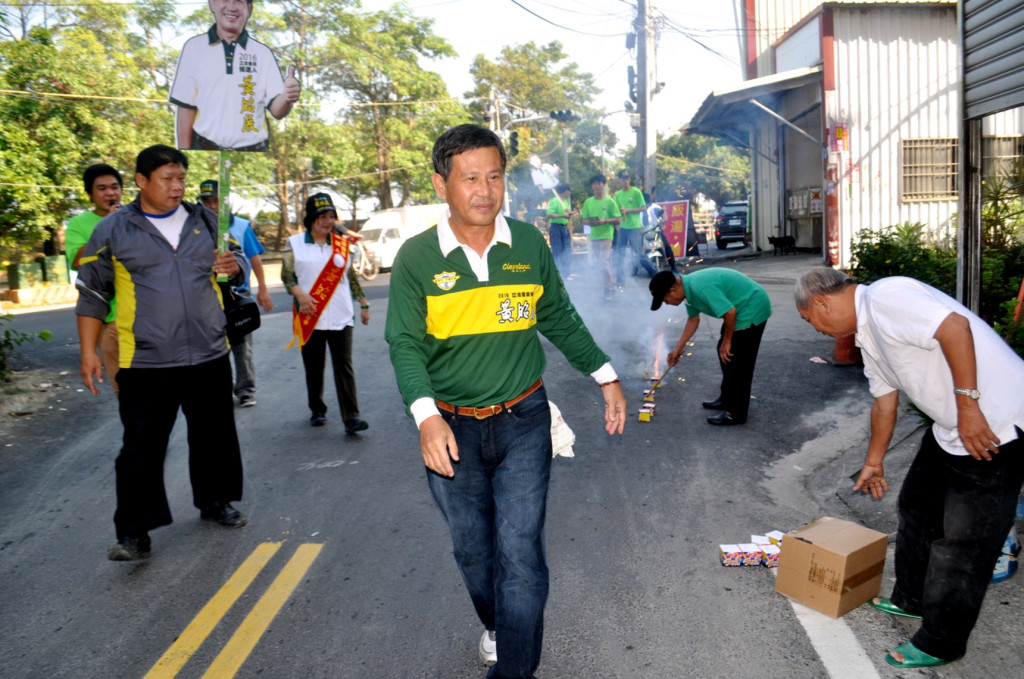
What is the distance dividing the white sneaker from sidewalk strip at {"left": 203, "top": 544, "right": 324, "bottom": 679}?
3.35 feet

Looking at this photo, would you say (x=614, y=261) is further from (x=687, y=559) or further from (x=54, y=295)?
(x=54, y=295)

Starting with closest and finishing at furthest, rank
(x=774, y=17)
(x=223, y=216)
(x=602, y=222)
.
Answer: (x=223, y=216)
(x=602, y=222)
(x=774, y=17)

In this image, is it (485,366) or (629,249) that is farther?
(629,249)

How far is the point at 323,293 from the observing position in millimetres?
6754

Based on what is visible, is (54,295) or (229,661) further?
(54,295)

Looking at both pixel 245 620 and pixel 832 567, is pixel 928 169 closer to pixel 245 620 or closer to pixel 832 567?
pixel 832 567

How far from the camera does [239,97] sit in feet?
17.8

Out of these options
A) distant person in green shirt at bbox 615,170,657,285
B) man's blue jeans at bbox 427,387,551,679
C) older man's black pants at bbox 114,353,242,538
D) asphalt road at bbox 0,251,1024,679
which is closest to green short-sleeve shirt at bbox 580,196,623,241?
distant person in green shirt at bbox 615,170,657,285

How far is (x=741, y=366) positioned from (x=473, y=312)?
4245 mm

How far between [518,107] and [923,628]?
47577 millimetres

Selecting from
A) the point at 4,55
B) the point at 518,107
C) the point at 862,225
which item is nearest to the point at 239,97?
the point at 862,225

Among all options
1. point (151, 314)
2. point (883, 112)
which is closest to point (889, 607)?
point (151, 314)

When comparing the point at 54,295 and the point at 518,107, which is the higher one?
the point at 518,107

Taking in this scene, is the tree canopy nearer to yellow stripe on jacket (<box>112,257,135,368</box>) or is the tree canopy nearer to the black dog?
yellow stripe on jacket (<box>112,257,135,368</box>)
